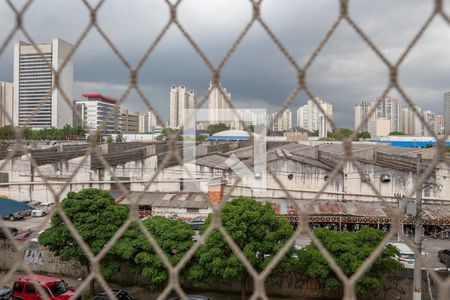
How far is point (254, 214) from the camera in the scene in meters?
4.33

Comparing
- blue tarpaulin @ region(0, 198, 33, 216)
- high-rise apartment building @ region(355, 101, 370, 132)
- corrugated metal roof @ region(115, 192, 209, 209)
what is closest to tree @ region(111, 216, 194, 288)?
blue tarpaulin @ region(0, 198, 33, 216)

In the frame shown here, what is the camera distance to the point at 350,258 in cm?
412

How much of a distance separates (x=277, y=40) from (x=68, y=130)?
20783mm

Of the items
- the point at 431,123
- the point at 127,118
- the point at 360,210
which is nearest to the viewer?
the point at 431,123

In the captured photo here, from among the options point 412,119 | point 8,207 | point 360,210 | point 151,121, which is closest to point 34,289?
point 8,207

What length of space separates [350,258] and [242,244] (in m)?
1.16

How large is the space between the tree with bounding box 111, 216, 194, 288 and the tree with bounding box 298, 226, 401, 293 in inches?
55.2

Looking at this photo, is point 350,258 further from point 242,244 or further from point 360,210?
point 360,210

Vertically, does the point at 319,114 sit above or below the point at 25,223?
above

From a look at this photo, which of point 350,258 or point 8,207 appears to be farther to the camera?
point 350,258

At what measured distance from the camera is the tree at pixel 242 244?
418 centimetres

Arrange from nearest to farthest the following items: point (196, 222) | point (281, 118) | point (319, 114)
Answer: point (281, 118) < point (319, 114) < point (196, 222)

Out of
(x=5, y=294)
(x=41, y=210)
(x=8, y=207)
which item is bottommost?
(x=5, y=294)

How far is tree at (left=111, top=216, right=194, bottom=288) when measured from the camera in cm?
436
